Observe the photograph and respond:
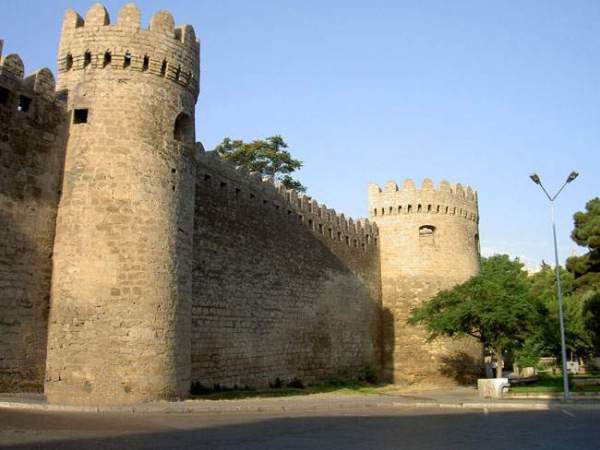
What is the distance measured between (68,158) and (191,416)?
257 inches

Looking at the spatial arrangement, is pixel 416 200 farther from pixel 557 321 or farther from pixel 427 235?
pixel 557 321

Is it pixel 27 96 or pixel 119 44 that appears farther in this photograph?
pixel 119 44

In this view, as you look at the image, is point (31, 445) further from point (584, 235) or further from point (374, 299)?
point (584, 235)

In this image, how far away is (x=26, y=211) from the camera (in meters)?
13.4

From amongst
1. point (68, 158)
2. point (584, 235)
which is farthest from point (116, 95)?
point (584, 235)

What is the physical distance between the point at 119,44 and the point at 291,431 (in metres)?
9.43

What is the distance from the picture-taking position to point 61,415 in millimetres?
10758

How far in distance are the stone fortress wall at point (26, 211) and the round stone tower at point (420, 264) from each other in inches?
Result: 777

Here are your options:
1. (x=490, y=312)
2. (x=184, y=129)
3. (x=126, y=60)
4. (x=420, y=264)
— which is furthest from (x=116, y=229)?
(x=420, y=264)

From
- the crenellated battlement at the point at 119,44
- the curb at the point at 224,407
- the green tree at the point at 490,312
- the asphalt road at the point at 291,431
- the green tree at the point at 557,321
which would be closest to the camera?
the asphalt road at the point at 291,431

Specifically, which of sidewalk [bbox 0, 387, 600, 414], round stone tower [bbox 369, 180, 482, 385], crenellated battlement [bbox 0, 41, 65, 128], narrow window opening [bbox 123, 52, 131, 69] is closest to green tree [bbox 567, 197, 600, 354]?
round stone tower [bbox 369, 180, 482, 385]

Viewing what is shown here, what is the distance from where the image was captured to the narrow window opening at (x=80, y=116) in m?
14.5

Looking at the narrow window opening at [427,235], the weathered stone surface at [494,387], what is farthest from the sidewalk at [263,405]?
the narrow window opening at [427,235]

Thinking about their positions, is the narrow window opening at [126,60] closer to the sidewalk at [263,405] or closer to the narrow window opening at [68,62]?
the narrow window opening at [68,62]
